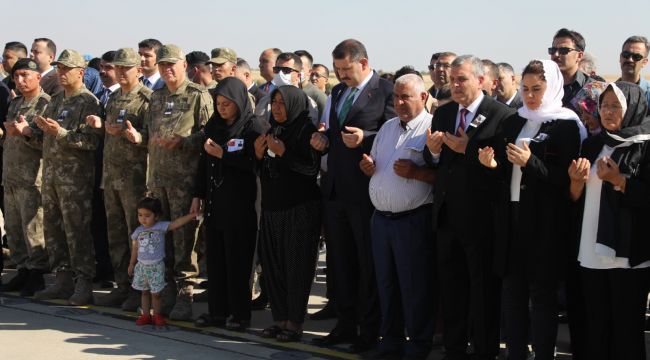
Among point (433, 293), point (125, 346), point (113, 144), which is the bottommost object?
point (125, 346)

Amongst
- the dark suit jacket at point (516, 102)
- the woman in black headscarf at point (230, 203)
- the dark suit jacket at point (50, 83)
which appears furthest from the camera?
the dark suit jacket at point (50, 83)

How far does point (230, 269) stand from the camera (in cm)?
752

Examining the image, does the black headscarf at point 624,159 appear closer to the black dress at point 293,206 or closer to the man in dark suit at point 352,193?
the man in dark suit at point 352,193

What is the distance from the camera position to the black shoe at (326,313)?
26.3 feet

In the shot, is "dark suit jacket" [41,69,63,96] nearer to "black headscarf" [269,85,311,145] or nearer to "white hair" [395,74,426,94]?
"black headscarf" [269,85,311,145]

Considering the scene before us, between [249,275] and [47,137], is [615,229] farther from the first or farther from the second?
[47,137]

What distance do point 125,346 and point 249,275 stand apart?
46.0 inches

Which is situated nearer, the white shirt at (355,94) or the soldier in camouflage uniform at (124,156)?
the white shirt at (355,94)

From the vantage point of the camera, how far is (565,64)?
7.99 m

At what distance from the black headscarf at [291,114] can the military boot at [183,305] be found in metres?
1.73

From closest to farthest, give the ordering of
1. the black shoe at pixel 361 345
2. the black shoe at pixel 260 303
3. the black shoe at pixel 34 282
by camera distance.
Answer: the black shoe at pixel 361 345, the black shoe at pixel 260 303, the black shoe at pixel 34 282

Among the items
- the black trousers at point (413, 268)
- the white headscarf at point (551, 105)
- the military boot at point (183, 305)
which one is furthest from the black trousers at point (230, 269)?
the white headscarf at point (551, 105)

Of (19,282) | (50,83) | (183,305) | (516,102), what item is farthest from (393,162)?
(50,83)

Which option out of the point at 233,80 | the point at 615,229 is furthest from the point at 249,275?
the point at 615,229
